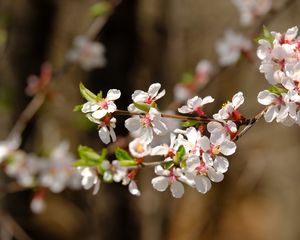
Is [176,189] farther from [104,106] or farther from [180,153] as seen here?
[104,106]

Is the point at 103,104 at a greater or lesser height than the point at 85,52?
greater

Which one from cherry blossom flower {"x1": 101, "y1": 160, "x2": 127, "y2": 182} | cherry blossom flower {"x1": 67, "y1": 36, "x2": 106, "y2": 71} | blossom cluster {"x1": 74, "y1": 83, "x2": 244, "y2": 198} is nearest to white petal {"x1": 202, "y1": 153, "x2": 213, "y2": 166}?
blossom cluster {"x1": 74, "y1": 83, "x2": 244, "y2": 198}

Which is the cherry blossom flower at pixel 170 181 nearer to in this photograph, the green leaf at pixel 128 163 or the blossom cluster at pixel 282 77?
the green leaf at pixel 128 163

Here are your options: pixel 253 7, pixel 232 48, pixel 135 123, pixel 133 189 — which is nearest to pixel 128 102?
pixel 232 48

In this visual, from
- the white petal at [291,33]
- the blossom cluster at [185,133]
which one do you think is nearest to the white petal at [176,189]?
the blossom cluster at [185,133]

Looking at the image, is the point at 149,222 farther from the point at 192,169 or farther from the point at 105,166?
the point at 192,169
